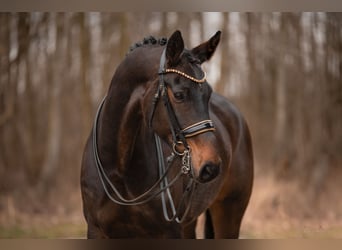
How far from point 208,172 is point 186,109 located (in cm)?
29

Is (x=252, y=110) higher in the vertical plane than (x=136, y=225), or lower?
higher

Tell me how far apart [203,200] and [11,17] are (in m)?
1.84

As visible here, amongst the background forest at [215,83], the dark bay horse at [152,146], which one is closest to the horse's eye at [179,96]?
the dark bay horse at [152,146]

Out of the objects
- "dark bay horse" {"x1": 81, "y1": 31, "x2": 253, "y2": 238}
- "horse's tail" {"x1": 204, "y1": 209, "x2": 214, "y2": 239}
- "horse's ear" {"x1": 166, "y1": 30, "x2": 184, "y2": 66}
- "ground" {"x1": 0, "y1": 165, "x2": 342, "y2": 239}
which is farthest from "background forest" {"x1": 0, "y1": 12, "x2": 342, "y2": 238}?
"horse's ear" {"x1": 166, "y1": 30, "x2": 184, "y2": 66}

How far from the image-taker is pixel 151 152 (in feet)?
7.88

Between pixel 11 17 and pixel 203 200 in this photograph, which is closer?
pixel 203 200

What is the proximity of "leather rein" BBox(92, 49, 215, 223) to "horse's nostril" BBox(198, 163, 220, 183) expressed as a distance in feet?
0.19

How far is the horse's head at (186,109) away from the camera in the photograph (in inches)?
80.7

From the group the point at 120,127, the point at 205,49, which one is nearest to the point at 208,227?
the point at 120,127

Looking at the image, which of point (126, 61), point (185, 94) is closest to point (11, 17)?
point (126, 61)

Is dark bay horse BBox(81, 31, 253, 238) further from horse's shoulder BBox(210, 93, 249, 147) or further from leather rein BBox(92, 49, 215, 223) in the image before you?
horse's shoulder BBox(210, 93, 249, 147)

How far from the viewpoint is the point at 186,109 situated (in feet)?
6.76

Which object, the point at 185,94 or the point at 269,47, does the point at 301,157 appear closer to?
the point at 269,47

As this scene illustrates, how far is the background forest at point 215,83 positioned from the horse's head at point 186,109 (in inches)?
48.6
